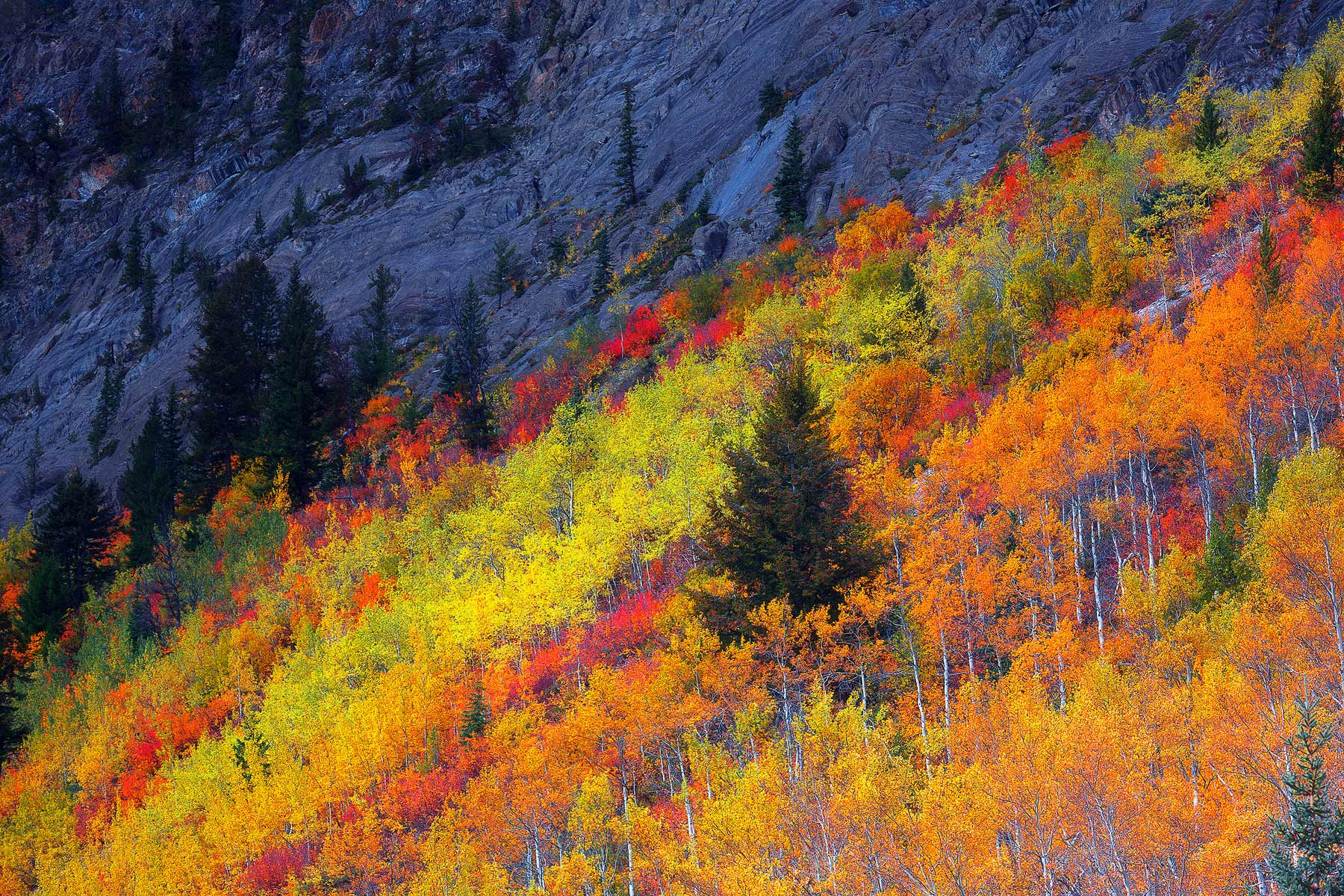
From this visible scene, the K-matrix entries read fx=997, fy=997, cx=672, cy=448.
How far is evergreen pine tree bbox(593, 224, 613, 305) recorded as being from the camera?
85.1 meters

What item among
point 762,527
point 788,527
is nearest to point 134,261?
point 762,527

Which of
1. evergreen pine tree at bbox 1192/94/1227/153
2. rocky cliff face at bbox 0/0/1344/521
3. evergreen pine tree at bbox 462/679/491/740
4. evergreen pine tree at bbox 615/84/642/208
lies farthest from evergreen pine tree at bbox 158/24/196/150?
evergreen pine tree at bbox 1192/94/1227/153

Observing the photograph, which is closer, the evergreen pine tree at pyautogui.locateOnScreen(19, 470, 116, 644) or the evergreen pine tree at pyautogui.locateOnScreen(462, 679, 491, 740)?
the evergreen pine tree at pyautogui.locateOnScreen(462, 679, 491, 740)

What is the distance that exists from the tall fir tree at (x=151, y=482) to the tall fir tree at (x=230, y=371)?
6.86 ft

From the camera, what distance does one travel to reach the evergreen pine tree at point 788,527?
34188 millimetres

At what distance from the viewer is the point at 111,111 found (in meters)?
150

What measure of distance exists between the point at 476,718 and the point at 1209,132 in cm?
5062

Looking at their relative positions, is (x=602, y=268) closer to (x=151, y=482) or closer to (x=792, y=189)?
(x=792, y=189)

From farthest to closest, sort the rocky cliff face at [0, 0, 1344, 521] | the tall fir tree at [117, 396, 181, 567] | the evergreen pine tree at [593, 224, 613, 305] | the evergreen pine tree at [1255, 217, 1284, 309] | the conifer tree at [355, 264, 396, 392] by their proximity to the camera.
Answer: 1. the evergreen pine tree at [593, 224, 613, 305]
2. the conifer tree at [355, 264, 396, 392]
3. the rocky cliff face at [0, 0, 1344, 521]
4. the tall fir tree at [117, 396, 181, 567]
5. the evergreen pine tree at [1255, 217, 1284, 309]

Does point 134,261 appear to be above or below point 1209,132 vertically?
above

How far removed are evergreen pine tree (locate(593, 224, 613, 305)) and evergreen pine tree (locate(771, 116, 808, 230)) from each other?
51.2 ft

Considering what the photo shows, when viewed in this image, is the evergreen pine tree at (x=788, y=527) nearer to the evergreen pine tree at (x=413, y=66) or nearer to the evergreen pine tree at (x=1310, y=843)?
the evergreen pine tree at (x=1310, y=843)

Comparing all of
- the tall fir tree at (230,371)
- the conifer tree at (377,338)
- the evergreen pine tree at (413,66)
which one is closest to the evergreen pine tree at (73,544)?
the tall fir tree at (230,371)

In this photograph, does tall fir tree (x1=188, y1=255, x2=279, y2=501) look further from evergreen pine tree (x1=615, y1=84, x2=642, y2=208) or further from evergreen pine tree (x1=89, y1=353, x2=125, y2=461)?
evergreen pine tree (x1=615, y1=84, x2=642, y2=208)
